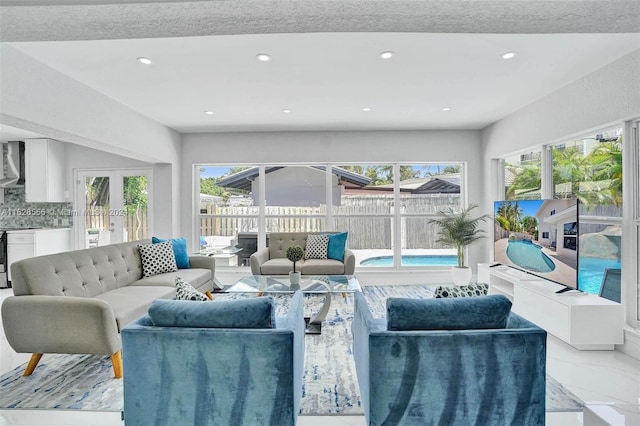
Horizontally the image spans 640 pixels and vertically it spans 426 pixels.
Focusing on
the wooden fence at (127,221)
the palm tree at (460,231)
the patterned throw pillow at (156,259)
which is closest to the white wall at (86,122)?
the wooden fence at (127,221)

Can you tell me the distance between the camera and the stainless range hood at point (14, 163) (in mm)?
5434

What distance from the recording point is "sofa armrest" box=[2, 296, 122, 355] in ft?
Result: 7.62

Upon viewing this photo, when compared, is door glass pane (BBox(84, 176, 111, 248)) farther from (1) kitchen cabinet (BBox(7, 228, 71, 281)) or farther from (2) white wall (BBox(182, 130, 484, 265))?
(2) white wall (BBox(182, 130, 484, 265))

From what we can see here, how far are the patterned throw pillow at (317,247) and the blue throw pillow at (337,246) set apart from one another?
3.5 inches

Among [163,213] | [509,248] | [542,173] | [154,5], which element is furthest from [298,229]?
[154,5]

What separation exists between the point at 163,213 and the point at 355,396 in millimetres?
4368

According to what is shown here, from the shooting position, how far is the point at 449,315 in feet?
5.43

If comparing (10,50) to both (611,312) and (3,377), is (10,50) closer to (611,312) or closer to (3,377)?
(3,377)

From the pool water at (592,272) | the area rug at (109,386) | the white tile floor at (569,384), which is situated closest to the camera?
the white tile floor at (569,384)

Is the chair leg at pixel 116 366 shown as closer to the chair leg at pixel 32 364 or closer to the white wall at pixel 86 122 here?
the chair leg at pixel 32 364

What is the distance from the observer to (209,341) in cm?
159

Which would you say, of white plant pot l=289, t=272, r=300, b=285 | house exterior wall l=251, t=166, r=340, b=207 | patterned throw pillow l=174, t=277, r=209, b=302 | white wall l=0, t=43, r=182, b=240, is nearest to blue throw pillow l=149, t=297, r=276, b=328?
patterned throw pillow l=174, t=277, r=209, b=302

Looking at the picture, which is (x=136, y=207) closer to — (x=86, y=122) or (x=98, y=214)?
(x=98, y=214)

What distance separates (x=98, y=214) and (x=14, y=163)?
1.54 metres
